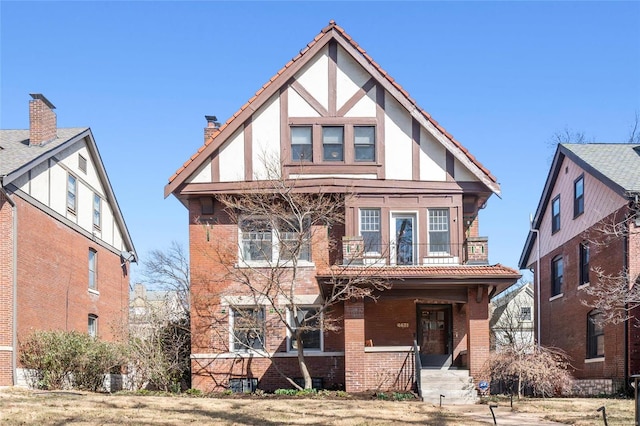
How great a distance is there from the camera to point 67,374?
2477 cm

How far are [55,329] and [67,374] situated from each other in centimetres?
296

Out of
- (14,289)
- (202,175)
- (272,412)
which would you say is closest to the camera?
(272,412)

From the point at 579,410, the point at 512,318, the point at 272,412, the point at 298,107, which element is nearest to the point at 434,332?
the point at 579,410

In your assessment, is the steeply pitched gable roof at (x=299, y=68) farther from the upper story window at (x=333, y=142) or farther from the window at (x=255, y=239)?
the window at (x=255, y=239)

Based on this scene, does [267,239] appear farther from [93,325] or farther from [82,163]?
[93,325]

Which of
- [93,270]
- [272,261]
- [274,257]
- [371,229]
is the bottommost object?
[93,270]

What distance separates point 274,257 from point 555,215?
46.9 feet

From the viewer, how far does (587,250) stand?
28.3m

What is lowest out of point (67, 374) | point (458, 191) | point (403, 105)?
point (67, 374)

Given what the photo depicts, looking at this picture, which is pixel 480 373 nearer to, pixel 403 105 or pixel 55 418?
pixel 403 105

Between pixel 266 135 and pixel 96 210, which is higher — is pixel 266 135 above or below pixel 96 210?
above

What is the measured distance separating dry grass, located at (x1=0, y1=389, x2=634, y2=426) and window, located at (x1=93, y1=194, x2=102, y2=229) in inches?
527

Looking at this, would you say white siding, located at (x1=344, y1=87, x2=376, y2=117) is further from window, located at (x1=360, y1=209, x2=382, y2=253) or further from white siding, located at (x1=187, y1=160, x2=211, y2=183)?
white siding, located at (x1=187, y1=160, x2=211, y2=183)

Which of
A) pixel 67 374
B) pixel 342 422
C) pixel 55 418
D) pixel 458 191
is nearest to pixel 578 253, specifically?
pixel 458 191
